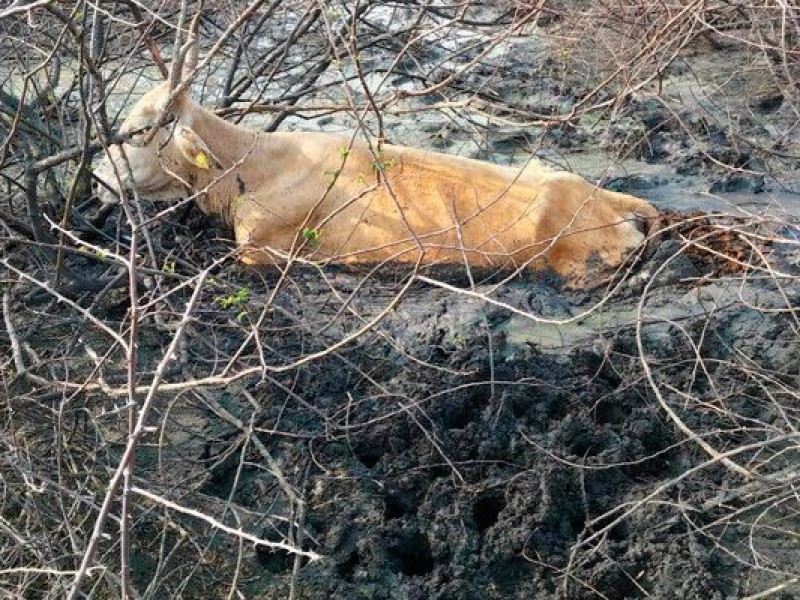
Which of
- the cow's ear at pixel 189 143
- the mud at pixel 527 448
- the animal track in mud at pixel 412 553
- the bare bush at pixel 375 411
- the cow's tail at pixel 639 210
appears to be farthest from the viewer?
the cow's tail at pixel 639 210

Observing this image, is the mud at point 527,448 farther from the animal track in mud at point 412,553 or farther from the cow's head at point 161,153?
the cow's head at point 161,153

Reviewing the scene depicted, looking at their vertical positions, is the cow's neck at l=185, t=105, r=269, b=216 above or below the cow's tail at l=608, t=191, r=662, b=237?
above

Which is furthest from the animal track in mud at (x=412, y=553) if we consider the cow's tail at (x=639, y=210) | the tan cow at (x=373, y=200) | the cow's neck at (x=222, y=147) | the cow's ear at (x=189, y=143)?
the cow's tail at (x=639, y=210)

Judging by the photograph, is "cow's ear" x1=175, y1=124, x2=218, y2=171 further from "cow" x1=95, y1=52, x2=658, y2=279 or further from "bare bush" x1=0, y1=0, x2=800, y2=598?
"bare bush" x1=0, y1=0, x2=800, y2=598

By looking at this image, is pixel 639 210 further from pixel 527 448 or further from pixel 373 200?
pixel 527 448

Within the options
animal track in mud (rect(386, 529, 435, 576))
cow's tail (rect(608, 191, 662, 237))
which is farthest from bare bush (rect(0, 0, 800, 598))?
cow's tail (rect(608, 191, 662, 237))

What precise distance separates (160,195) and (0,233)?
48.5 inches

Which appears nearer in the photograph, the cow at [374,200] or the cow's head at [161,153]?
the cow's head at [161,153]

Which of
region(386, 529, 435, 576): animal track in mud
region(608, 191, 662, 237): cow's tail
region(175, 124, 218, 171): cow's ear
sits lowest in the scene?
region(608, 191, 662, 237): cow's tail

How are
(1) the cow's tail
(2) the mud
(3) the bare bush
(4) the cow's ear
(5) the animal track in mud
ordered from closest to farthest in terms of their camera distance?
(3) the bare bush → (2) the mud → (5) the animal track in mud → (4) the cow's ear → (1) the cow's tail

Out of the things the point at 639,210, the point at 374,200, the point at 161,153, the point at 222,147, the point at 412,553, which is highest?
the point at 161,153

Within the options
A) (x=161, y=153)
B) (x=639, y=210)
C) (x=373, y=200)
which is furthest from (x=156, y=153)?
(x=639, y=210)

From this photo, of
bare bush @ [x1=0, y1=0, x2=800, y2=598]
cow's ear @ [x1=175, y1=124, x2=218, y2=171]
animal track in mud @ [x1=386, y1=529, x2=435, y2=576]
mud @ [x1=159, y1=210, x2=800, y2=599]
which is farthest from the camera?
cow's ear @ [x1=175, y1=124, x2=218, y2=171]

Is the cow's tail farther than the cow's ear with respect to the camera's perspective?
Yes
